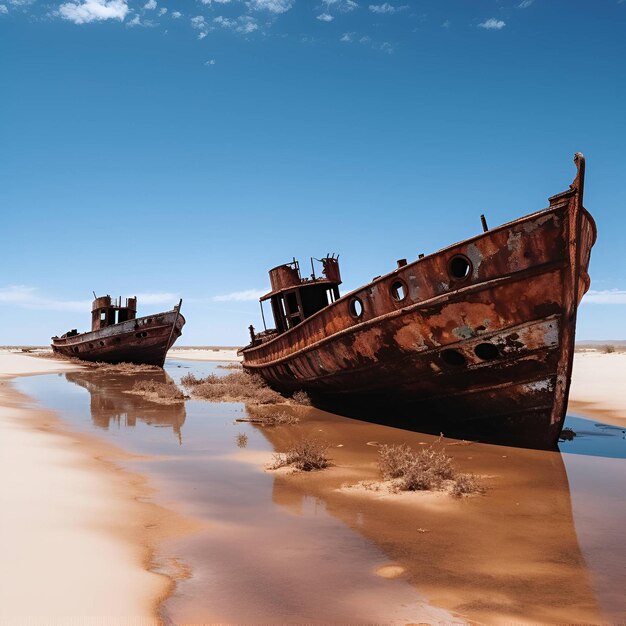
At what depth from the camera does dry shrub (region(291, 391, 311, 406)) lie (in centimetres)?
1277

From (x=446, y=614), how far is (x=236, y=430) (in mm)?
7072

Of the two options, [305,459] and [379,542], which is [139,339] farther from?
[379,542]

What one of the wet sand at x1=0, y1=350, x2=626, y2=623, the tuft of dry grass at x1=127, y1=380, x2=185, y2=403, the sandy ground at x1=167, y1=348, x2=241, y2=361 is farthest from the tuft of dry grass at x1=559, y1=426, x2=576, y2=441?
Answer: the sandy ground at x1=167, y1=348, x2=241, y2=361

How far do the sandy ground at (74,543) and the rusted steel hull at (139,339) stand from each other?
23194 millimetres

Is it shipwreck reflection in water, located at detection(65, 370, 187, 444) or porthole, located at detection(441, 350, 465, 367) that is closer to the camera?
porthole, located at detection(441, 350, 465, 367)

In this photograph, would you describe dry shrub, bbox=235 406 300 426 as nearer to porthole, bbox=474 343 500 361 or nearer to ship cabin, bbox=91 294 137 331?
porthole, bbox=474 343 500 361

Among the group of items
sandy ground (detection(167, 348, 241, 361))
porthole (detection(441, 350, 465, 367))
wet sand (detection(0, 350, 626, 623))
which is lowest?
wet sand (detection(0, 350, 626, 623))

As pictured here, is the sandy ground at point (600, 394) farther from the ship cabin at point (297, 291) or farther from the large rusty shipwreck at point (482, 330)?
the ship cabin at point (297, 291)

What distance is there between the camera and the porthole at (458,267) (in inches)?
311

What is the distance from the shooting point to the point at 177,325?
3012cm

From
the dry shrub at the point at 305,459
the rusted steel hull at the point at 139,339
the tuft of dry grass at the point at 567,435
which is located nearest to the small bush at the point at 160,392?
the dry shrub at the point at 305,459

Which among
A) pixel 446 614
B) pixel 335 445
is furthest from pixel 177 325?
pixel 446 614

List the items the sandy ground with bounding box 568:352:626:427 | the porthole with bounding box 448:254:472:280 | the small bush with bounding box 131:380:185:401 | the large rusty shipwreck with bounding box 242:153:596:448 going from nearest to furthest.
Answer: the large rusty shipwreck with bounding box 242:153:596:448
the porthole with bounding box 448:254:472:280
the sandy ground with bounding box 568:352:626:427
the small bush with bounding box 131:380:185:401

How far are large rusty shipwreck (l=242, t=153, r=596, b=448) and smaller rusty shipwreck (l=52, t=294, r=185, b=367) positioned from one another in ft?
69.1
